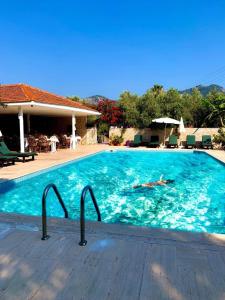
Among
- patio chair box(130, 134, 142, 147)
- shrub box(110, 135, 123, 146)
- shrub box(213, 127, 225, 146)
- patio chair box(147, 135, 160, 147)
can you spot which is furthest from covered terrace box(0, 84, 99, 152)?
shrub box(213, 127, 225, 146)

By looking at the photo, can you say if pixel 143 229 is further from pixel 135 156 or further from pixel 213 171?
pixel 135 156

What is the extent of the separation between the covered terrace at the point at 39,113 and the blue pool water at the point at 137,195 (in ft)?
14.2

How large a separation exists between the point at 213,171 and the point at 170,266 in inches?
392

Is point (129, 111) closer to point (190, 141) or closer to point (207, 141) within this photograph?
point (190, 141)

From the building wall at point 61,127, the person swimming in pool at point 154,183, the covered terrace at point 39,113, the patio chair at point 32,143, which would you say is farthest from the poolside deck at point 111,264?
the building wall at point 61,127

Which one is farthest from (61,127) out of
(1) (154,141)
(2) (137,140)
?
(1) (154,141)

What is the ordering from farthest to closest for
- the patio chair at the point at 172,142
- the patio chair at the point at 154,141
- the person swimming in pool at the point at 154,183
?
the patio chair at the point at 154,141
the patio chair at the point at 172,142
the person swimming in pool at the point at 154,183

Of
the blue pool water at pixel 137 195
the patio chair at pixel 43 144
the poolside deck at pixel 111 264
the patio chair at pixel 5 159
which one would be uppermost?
the patio chair at pixel 43 144

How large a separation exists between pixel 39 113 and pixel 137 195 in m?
14.7

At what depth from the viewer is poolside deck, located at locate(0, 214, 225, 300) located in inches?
106

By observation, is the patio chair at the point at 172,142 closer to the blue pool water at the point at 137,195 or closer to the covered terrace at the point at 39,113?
the covered terrace at the point at 39,113

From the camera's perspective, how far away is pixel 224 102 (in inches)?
920

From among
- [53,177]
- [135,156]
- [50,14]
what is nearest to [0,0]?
[50,14]

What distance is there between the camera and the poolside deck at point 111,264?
270 cm
